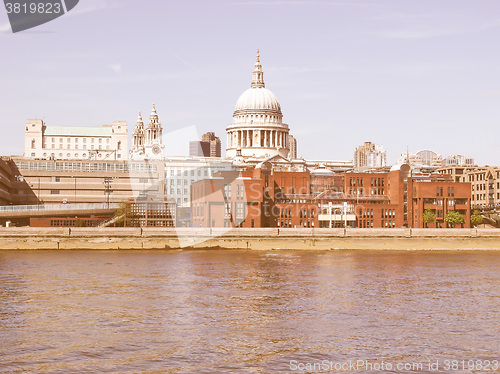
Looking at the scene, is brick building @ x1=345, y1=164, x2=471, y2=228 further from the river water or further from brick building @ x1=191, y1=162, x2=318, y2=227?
the river water

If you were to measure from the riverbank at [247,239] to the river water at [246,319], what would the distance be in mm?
31539

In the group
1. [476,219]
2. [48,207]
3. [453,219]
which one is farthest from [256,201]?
[476,219]

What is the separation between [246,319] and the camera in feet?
122

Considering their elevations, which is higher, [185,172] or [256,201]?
[185,172]

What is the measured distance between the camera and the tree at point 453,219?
408 feet

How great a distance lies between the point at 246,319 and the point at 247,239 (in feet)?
210

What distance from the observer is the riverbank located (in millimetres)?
97438

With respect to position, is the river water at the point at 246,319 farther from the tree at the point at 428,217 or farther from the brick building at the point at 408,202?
the brick building at the point at 408,202

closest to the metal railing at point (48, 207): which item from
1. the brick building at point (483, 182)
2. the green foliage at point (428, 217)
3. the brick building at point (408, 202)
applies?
the brick building at point (408, 202)

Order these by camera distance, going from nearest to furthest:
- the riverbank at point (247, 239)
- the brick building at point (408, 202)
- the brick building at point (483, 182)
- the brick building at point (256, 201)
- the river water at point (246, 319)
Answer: the river water at point (246, 319) < the riverbank at point (247, 239) < the brick building at point (256, 201) < the brick building at point (408, 202) < the brick building at point (483, 182)

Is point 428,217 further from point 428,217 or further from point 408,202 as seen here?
point 408,202

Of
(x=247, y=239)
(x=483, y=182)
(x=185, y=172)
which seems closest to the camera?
(x=247, y=239)

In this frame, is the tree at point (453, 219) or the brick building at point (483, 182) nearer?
the tree at point (453, 219)

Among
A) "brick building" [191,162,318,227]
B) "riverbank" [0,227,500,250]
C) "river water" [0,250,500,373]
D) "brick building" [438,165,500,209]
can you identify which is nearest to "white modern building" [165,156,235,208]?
"brick building" [191,162,318,227]
